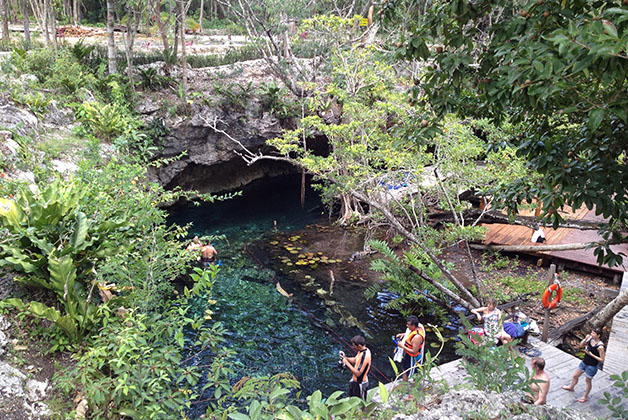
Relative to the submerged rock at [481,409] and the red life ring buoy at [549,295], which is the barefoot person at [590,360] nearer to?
the red life ring buoy at [549,295]

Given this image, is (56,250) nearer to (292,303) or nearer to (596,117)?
(596,117)

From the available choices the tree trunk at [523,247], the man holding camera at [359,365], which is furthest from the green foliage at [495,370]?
the tree trunk at [523,247]

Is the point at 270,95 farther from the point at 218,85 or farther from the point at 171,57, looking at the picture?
the point at 171,57

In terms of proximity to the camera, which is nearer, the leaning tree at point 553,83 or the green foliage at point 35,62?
the leaning tree at point 553,83

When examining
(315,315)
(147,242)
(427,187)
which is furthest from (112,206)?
(427,187)

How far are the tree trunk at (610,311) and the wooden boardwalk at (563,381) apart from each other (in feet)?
2.91

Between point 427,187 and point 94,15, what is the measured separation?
2864 centimetres

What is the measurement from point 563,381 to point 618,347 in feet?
5.10

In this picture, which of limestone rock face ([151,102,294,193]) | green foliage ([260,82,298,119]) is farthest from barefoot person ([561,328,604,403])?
green foliage ([260,82,298,119])

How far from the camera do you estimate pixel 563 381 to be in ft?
21.4

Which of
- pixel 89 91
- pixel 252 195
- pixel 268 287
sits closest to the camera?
pixel 268 287

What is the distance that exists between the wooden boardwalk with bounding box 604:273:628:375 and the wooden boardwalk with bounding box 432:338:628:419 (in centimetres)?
13

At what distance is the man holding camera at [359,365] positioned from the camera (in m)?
5.79

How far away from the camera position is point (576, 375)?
6.18 metres
